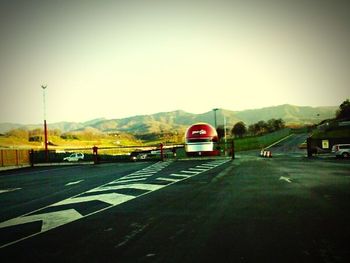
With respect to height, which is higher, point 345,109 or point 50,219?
point 345,109

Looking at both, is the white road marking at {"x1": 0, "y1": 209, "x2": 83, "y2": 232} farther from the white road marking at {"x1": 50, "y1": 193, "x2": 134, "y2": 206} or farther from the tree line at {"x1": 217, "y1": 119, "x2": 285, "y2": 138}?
the tree line at {"x1": 217, "y1": 119, "x2": 285, "y2": 138}

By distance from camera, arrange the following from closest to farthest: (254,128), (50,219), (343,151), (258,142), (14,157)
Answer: (50,219)
(14,157)
(343,151)
(258,142)
(254,128)

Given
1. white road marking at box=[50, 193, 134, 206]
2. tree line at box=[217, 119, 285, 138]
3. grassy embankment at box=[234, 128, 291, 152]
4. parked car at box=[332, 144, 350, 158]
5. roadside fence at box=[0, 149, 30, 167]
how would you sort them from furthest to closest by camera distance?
tree line at box=[217, 119, 285, 138], grassy embankment at box=[234, 128, 291, 152], parked car at box=[332, 144, 350, 158], roadside fence at box=[0, 149, 30, 167], white road marking at box=[50, 193, 134, 206]

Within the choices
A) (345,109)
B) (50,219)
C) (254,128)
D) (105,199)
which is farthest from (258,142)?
(254,128)

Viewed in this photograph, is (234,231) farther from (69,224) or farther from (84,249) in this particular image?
(69,224)

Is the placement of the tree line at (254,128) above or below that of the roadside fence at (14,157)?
above

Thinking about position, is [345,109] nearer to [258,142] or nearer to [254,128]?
[258,142]

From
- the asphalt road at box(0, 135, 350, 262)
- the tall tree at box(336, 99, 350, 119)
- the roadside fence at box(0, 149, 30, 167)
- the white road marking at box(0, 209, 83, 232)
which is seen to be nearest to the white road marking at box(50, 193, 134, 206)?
the asphalt road at box(0, 135, 350, 262)

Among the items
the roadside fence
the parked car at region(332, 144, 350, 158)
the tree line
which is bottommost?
the parked car at region(332, 144, 350, 158)

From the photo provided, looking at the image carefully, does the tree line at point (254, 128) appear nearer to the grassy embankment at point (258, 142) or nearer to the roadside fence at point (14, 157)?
the grassy embankment at point (258, 142)

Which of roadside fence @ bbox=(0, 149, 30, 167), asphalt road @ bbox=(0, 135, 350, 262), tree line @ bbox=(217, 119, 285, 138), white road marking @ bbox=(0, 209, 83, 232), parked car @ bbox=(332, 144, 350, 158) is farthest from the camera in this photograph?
tree line @ bbox=(217, 119, 285, 138)

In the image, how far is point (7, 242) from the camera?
5391 mm

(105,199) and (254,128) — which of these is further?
(254,128)

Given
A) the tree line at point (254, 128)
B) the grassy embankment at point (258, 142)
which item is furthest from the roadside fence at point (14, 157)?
A: the tree line at point (254, 128)
